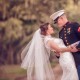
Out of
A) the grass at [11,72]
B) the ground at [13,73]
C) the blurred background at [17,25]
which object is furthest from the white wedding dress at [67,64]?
the grass at [11,72]

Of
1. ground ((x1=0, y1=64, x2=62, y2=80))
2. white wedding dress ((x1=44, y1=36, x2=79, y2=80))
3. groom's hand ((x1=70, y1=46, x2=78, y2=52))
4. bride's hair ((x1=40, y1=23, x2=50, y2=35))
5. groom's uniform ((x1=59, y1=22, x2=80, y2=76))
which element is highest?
bride's hair ((x1=40, y1=23, x2=50, y2=35))

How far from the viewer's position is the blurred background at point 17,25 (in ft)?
52.9

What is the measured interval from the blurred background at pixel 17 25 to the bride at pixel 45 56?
931 centimetres

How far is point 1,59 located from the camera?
18.3 meters

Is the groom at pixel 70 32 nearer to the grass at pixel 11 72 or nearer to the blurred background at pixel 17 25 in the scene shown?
the blurred background at pixel 17 25

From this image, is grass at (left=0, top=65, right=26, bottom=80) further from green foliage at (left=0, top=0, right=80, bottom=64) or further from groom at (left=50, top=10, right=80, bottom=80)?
groom at (left=50, top=10, right=80, bottom=80)

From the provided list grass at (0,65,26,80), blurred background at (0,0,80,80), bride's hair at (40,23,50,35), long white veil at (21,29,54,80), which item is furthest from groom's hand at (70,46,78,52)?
grass at (0,65,26,80)

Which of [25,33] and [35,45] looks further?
[25,33]

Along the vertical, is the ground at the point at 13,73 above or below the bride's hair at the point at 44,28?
below

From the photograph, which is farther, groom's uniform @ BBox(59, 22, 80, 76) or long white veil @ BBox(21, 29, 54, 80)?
long white veil @ BBox(21, 29, 54, 80)

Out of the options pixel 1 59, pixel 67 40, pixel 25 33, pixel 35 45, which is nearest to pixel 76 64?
pixel 67 40

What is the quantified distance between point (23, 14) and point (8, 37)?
3.50 ft

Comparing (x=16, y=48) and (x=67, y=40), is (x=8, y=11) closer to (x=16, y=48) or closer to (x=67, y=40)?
(x=16, y=48)

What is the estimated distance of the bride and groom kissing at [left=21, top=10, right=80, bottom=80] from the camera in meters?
5.30
